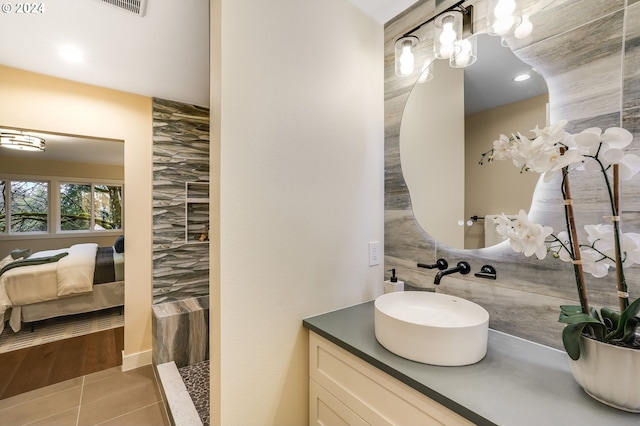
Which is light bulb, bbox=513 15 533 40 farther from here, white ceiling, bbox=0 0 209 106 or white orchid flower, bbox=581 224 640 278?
white ceiling, bbox=0 0 209 106

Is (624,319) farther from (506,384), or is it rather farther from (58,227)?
(58,227)

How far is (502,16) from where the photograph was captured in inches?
40.1

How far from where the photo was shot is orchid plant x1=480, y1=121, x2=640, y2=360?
65 centimetres

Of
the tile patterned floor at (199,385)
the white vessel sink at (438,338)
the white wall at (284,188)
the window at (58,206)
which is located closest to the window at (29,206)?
the window at (58,206)

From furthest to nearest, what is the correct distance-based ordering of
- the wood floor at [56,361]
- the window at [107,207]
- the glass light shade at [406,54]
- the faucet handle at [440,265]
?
the window at [107,207] < the wood floor at [56,361] < the glass light shade at [406,54] < the faucet handle at [440,265]

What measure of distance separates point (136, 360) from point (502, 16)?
357 centimetres

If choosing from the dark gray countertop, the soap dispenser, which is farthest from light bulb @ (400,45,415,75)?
the dark gray countertop

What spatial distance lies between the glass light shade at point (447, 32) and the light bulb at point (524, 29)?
0.75ft

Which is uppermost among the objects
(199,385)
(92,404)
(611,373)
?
(611,373)

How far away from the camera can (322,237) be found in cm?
126

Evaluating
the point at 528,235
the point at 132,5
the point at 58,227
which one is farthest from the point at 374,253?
the point at 58,227

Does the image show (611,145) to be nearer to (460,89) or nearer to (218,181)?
(460,89)

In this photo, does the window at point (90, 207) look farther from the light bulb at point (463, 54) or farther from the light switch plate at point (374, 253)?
the light bulb at point (463, 54)

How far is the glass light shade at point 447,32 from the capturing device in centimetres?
116
